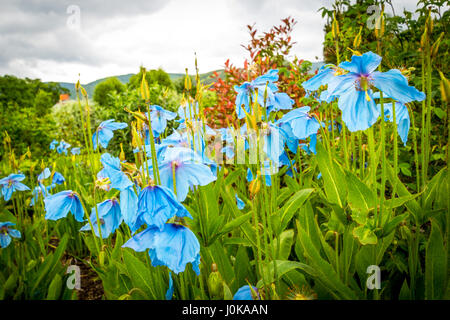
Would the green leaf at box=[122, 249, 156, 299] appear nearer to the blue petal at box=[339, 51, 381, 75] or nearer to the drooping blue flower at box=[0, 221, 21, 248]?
the blue petal at box=[339, 51, 381, 75]

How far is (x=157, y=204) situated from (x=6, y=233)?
1.48 m

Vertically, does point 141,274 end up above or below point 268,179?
below

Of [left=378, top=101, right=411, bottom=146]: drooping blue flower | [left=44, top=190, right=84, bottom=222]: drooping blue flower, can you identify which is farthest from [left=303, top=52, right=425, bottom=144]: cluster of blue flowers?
[left=44, top=190, right=84, bottom=222]: drooping blue flower

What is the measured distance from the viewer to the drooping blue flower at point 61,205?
3.85 ft

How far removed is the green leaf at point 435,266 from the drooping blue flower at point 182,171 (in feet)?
2.30

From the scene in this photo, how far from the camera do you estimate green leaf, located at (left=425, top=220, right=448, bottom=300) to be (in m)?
0.86

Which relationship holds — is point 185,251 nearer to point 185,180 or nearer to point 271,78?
point 185,180

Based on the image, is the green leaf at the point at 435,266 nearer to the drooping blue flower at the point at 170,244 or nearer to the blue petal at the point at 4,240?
the drooping blue flower at the point at 170,244

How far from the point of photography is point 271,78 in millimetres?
1203

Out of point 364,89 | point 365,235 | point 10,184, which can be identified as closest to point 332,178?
point 365,235

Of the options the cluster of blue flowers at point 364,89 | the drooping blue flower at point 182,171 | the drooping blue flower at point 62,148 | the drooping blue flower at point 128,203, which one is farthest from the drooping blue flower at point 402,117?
the drooping blue flower at point 62,148
